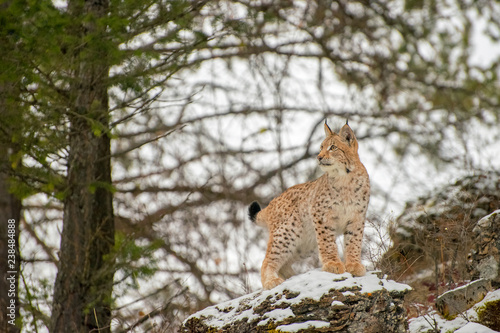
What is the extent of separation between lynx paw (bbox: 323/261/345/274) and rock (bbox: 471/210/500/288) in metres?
1.40

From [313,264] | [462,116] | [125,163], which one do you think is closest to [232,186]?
[125,163]

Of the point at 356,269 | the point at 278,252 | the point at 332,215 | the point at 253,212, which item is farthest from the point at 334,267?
the point at 253,212

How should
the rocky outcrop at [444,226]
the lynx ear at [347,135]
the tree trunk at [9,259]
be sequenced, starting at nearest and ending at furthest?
the lynx ear at [347,135], the rocky outcrop at [444,226], the tree trunk at [9,259]

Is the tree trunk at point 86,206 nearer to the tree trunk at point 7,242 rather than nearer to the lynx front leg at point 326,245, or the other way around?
the tree trunk at point 7,242

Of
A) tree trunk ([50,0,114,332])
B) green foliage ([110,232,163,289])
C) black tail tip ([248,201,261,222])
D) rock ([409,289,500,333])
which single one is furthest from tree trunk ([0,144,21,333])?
rock ([409,289,500,333])

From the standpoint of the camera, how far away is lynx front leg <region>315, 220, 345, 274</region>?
6.14 meters

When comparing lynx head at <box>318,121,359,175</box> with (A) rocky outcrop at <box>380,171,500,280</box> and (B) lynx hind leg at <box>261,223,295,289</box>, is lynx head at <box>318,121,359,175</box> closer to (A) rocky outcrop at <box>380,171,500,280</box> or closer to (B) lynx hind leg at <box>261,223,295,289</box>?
(B) lynx hind leg at <box>261,223,295,289</box>

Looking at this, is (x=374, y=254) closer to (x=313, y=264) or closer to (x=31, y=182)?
(x=313, y=264)

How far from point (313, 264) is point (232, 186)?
10.9 ft

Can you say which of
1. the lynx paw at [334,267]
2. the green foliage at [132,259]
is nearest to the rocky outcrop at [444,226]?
the lynx paw at [334,267]

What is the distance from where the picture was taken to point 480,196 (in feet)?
27.2

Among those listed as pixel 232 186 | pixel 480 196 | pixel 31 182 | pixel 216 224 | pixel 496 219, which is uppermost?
pixel 232 186

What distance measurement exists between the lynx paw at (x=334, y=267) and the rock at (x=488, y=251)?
1400mm

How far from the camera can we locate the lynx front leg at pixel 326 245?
20.2ft
